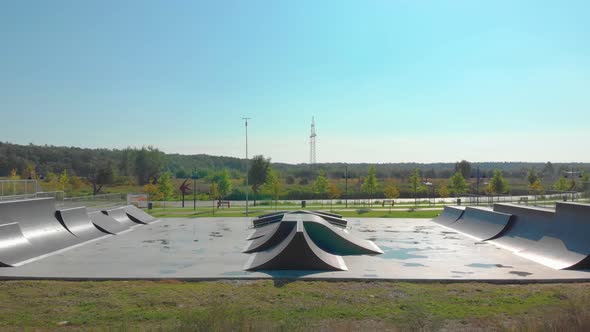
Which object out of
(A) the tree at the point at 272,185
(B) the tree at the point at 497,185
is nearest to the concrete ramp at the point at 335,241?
(A) the tree at the point at 272,185

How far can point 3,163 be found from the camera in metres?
76.1

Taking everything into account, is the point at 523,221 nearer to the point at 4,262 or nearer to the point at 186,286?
the point at 186,286

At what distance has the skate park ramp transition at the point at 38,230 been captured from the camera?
53.1 feet

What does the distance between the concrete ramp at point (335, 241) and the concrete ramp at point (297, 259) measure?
2.50 metres

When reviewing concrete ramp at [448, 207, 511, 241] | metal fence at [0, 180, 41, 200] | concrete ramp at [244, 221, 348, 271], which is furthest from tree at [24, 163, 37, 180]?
concrete ramp at [244, 221, 348, 271]

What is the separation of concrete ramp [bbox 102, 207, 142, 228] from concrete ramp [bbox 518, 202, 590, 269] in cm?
2091

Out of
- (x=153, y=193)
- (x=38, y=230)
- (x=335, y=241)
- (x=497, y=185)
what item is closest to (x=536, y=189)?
(x=335, y=241)

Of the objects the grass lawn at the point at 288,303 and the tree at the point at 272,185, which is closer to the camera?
the grass lawn at the point at 288,303

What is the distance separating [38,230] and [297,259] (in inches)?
455

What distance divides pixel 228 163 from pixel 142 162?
81580mm

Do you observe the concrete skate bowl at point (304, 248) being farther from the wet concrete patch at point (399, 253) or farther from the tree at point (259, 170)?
the tree at point (259, 170)

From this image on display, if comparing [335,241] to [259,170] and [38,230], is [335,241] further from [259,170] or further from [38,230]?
[259,170]

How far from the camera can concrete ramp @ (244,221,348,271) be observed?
1435 cm

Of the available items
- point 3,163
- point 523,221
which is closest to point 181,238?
point 523,221
